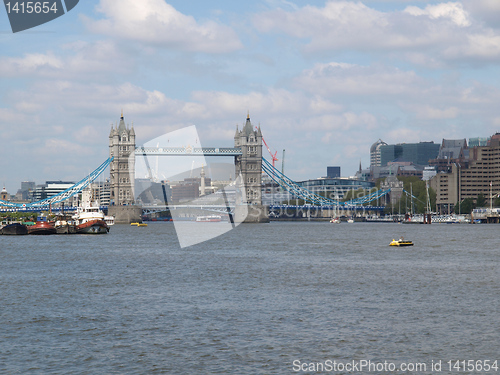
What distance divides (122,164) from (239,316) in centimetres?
15510

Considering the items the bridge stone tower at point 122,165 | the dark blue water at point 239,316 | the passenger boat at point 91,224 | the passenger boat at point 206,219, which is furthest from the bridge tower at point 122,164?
the dark blue water at point 239,316

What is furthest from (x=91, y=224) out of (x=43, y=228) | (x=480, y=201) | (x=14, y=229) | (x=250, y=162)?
(x=480, y=201)

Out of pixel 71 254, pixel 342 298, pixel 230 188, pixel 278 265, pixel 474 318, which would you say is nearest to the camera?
pixel 474 318

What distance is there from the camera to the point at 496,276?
3769 centimetres

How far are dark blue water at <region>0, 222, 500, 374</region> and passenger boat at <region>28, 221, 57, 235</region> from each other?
47414mm

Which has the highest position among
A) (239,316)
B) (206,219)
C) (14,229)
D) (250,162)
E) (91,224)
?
(250,162)

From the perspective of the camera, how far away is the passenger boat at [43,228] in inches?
3595

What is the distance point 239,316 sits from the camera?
979 inches

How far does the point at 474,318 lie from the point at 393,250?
119ft

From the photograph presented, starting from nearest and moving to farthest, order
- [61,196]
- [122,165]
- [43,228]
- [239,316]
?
[239,316]
[43,228]
[61,196]
[122,165]

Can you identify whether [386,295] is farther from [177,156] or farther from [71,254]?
[177,156]

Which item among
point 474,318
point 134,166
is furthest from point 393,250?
point 134,166

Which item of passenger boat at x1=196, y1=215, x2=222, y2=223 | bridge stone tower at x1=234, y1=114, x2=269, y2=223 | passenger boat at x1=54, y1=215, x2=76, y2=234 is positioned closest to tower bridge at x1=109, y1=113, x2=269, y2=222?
bridge stone tower at x1=234, y1=114, x2=269, y2=223

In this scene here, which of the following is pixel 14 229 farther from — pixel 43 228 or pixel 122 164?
pixel 122 164
